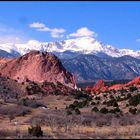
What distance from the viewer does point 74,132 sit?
99.7ft

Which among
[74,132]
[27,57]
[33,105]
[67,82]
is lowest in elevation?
[74,132]

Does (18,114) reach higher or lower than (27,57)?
lower

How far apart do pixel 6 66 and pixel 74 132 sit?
372ft

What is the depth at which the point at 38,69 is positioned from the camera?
138000 millimetres

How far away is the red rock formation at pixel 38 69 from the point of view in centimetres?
13688

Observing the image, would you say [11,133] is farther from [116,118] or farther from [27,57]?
[27,57]

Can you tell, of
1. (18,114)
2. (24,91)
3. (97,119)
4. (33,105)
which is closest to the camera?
(97,119)

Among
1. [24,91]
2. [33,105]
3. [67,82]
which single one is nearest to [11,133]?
[33,105]

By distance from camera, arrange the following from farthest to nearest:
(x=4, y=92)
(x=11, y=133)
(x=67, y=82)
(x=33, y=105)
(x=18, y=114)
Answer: (x=67, y=82) → (x=4, y=92) → (x=33, y=105) → (x=18, y=114) → (x=11, y=133)

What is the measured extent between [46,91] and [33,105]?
45.9 meters

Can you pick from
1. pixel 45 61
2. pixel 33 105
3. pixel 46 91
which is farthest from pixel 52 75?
pixel 33 105

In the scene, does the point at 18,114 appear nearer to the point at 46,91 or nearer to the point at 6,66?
the point at 46,91

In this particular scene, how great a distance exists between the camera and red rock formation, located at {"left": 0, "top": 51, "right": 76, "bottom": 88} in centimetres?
13688

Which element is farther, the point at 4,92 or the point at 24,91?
the point at 24,91
